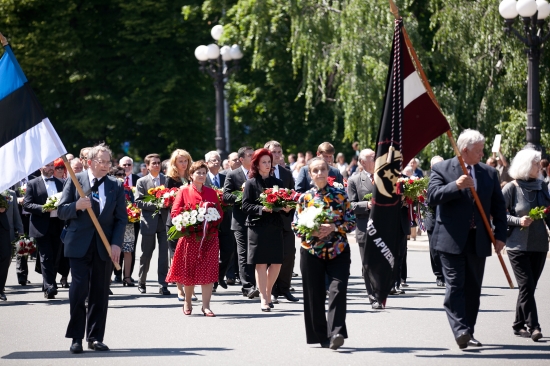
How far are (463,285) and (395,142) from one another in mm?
1528

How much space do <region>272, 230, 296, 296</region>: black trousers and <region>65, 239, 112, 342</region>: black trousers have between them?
3974 millimetres

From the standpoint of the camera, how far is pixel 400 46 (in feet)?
32.1

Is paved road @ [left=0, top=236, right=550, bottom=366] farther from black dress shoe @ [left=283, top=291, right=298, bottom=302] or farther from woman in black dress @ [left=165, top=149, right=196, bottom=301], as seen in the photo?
woman in black dress @ [left=165, top=149, right=196, bottom=301]

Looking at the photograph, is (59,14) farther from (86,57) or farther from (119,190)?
(119,190)

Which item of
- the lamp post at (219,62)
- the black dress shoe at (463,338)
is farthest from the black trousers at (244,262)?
the lamp post at (219,62)

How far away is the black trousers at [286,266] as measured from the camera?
13297mm

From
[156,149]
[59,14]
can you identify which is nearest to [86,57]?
[59,14]

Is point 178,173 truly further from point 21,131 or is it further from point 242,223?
point 21,131

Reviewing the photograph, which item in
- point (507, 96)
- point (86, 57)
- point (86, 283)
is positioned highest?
point (86, 57)

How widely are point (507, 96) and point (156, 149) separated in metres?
19.4

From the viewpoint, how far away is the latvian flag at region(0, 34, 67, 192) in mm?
10078

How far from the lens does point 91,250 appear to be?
31.8 feet

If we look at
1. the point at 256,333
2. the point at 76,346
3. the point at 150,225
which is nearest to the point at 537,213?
the point at 256,333

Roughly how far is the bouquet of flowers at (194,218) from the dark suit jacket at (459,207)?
137 inches
